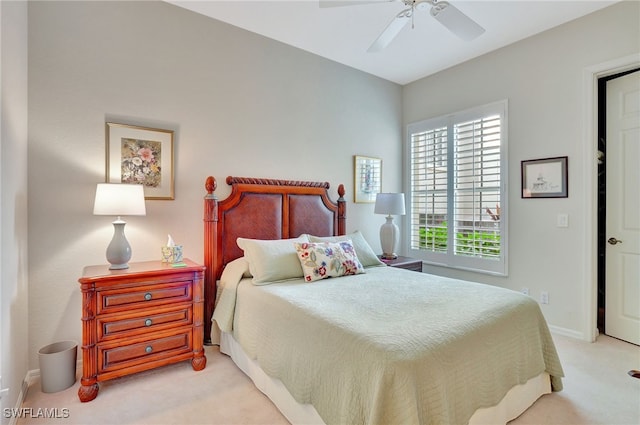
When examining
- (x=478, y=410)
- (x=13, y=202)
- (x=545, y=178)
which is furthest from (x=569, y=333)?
(x=13, y=202)

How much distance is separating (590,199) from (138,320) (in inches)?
151

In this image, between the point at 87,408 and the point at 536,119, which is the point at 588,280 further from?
the point at 87,408

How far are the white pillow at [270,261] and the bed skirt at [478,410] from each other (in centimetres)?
58

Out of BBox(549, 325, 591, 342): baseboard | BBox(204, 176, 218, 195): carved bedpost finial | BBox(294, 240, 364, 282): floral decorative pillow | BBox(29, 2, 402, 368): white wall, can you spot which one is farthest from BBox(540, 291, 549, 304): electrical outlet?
BBox(204, 176, 218, 195): carved bedpost finial

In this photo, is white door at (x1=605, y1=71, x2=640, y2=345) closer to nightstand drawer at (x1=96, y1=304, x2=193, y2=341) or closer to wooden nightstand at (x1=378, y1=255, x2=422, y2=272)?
wooden nightstand at (x1=378, y1=255, x2=422, y2=272)

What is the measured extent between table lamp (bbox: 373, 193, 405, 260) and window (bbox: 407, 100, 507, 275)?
697mm

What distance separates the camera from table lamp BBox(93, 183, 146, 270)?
217 cm

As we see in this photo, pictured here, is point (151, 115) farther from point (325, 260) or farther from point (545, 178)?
point (545, 178)

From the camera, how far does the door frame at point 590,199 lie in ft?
9.42

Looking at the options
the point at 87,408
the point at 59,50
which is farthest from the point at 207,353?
the point at 59,50

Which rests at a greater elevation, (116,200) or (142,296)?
(116,200)

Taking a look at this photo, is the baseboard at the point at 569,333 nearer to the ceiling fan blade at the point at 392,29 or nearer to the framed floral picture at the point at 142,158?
the ceiling fan blade at the point at 392,29

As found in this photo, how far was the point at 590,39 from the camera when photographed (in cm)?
287

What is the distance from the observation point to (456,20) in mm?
2129
